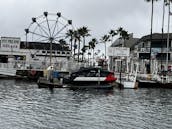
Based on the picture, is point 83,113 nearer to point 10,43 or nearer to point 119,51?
point 119,51

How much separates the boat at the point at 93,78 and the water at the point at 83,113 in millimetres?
17306

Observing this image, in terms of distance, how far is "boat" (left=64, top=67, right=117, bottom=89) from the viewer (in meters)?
77.0

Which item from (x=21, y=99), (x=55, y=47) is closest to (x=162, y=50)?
(x=55, y=47)

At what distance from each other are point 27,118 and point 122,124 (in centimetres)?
810

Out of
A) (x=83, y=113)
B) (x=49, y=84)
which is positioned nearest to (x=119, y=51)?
(x=49, y=84)

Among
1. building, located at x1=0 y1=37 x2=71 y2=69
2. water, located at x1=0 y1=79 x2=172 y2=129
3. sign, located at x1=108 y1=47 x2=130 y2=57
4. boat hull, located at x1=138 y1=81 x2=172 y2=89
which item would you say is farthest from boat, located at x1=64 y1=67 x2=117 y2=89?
building, located at x1=0 y1=37 x2=71 y2=69

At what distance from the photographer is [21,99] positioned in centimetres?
5512

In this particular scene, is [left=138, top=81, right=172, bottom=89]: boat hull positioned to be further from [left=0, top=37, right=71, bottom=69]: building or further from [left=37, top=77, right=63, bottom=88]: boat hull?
[left=0, top=37, right=71, bottom=69]: building

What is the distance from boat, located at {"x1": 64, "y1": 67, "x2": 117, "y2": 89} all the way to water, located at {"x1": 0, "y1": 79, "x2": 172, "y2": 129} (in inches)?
681

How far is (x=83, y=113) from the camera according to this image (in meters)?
42.9

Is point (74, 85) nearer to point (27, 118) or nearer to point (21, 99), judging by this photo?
point (21, 99)

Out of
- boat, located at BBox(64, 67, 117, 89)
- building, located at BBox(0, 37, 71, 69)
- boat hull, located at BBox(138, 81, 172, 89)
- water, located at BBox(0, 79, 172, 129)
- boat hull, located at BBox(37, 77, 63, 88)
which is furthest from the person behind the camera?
building, located at BBox(0, 37, 71, 69)

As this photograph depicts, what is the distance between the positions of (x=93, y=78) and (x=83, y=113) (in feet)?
113

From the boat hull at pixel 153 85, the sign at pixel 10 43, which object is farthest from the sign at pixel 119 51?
the sign at pixel 10 43
